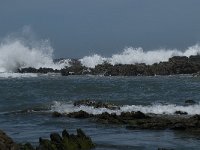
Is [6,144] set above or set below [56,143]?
above

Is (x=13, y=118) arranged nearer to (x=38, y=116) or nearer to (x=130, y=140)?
(x=38, y=116)

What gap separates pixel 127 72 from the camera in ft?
318

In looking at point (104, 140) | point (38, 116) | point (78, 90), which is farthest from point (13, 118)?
point (78, 90)

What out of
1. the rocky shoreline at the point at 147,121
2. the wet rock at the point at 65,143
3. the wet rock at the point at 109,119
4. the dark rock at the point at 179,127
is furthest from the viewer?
the wet rock at the point at 109,119

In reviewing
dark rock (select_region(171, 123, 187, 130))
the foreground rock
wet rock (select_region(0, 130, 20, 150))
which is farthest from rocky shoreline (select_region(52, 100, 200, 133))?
wet rock (select_region(0, 130, 20, 150))

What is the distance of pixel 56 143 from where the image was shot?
17.1 metres

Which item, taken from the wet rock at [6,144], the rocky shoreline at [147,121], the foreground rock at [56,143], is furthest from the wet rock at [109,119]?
the wet rock at [6,144]

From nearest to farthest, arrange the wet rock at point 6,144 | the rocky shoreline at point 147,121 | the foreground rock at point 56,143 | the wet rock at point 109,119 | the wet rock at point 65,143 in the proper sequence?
the wet rock at point 6,144 → the foreground rock at point 56,143 → the wet rock at point 65,143 → the rocky shoreline at point 147,121 → the wet rock at point 109,119

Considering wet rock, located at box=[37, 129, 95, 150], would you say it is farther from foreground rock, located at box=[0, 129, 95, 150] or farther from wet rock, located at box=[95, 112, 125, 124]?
wet rock, located at box=[95, 112, 125, 124]

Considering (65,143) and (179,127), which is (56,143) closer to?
(65,143)

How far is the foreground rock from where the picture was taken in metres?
15.9

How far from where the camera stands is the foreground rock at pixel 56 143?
52.0 feet

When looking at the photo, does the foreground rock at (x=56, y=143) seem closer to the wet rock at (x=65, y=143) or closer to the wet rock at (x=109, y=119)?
the wet rock at (x=65, y=143)

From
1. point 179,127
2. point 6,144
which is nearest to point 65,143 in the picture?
point 6,144
